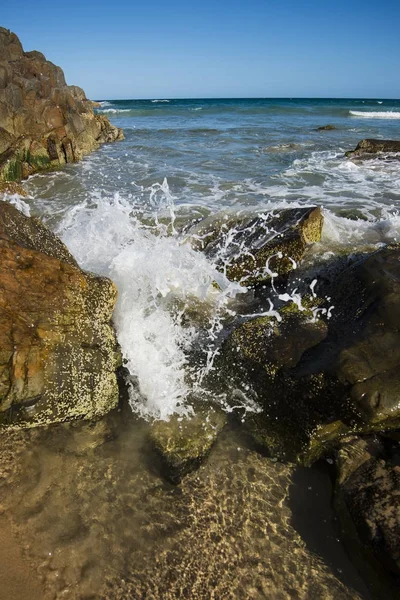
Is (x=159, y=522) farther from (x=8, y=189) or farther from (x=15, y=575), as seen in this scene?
(x=8, y=189)

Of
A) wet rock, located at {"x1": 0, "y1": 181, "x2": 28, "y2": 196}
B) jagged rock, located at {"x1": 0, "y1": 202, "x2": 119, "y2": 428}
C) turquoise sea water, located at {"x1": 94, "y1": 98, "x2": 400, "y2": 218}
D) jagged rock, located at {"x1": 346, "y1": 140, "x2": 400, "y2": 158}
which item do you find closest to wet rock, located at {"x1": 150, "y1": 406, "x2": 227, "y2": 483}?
jagged rock, located at {"x1": 0, "y1": 202, "x2": 119, "y2": 428}

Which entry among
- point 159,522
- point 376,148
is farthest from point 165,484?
point 376,148

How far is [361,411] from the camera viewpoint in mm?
2932

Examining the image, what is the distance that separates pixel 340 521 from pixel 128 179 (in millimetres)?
10935

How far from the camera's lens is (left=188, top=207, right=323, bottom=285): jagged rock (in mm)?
4922

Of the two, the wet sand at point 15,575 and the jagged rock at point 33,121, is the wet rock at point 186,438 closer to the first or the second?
the wet sand at point 15,575

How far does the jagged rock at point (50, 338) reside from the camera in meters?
3.00

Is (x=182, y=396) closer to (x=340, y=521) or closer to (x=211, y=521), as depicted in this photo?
(x=211, y=521)

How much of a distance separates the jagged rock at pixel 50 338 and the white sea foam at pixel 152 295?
1.13ft

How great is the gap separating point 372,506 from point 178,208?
7012mm

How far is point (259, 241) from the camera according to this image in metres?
5.19

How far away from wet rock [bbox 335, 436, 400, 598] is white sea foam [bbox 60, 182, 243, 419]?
1.40 meters

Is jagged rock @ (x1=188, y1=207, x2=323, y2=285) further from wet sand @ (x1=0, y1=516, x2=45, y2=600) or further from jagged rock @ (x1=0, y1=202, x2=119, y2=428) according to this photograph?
wet sand @ (x1=0, y1=516, x2=45, y2=600)

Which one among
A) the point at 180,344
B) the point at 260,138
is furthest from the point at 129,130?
the point at 180,344
